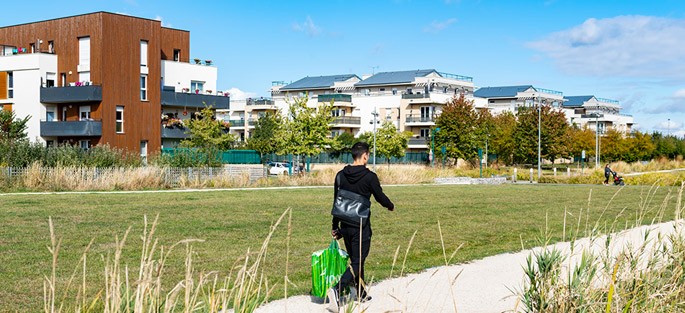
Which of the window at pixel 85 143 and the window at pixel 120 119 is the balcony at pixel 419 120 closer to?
the window at pixel 120 119

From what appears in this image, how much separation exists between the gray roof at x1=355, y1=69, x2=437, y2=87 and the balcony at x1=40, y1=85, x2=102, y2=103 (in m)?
56.2

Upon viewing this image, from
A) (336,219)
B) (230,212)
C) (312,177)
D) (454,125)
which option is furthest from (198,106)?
(336,219)

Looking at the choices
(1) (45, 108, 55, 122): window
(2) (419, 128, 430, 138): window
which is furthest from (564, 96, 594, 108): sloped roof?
(1) (45, 108, 55, 122): window

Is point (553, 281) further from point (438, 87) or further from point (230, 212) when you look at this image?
point (438, 87)

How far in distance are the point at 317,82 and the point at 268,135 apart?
89.1 ft

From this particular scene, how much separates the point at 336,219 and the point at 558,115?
6156 cm

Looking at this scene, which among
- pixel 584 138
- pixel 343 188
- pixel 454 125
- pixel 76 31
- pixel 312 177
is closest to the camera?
pixel 343 188

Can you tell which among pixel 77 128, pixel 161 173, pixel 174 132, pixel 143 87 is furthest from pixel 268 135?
pixel 161 173

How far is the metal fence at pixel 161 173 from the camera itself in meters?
25.9

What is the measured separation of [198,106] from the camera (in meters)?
47.3

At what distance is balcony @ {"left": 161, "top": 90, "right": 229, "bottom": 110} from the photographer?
150ft

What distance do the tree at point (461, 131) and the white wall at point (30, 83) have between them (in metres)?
35.8

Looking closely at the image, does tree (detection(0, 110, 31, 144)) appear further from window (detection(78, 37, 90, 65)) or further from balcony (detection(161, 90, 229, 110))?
balcony (detection(161, 90, 229, 110))

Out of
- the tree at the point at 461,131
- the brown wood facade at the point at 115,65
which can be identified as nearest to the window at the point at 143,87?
the brown wood facade at the point at 115,65
